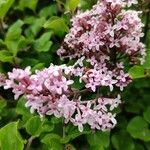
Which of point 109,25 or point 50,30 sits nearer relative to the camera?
point 109,25

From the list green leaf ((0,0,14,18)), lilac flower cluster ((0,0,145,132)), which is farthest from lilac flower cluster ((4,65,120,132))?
green leaf ((0,0,14,18))

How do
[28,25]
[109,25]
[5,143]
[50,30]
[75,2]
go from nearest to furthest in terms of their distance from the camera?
[5,143], [109,25], [75,2], [50,30], [28,25]

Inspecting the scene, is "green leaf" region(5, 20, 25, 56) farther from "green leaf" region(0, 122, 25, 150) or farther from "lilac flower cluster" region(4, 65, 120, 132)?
"green leaf" region(0, 122, 25, 150)

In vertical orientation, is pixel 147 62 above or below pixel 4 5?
below

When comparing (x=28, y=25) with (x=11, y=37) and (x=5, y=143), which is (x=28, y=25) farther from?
(x=5, y=143)

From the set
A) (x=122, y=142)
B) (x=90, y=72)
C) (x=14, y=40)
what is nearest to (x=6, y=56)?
(x=14, y=40)

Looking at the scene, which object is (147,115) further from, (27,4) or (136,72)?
(27,4)

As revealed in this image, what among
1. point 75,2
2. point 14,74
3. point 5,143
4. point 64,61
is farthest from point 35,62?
point 5,143
